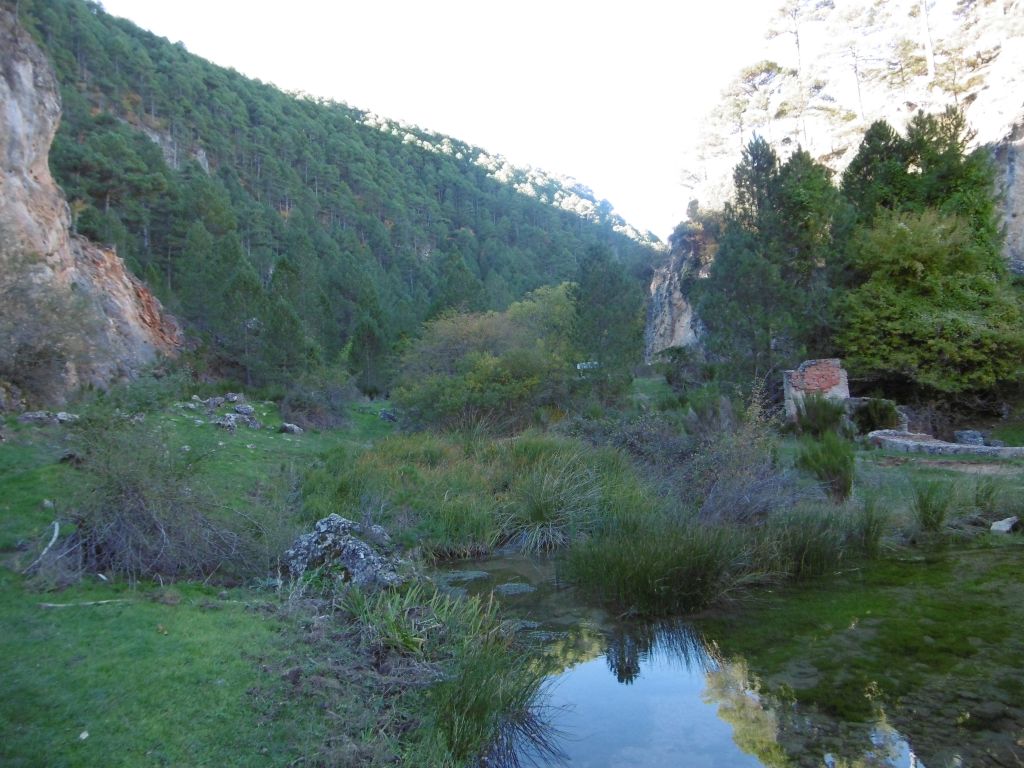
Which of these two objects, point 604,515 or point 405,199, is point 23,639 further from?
point 405,199

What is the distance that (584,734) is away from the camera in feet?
16.6

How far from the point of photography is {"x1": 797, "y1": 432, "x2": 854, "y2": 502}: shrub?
10.9 meters

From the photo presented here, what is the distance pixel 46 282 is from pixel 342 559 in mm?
14108

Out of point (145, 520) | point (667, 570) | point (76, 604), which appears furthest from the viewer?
point (667, 570)

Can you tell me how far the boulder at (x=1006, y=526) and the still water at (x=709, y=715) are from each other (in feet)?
14.5

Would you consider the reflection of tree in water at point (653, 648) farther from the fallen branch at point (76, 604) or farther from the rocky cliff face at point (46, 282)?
the rocky cliff face at point (46, 282)

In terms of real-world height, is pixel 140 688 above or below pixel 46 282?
below

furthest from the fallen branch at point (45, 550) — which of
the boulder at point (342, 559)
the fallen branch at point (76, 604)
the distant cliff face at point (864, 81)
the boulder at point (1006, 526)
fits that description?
the distant cliff face at point (864, 81)

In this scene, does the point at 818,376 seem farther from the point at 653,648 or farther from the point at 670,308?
the point at 670,308

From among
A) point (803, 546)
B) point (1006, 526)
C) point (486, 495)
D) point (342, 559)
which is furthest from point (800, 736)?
point (486, 495)

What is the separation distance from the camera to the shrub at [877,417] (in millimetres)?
19047

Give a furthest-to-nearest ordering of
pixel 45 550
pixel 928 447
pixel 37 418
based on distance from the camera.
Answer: pixel 928 447
pixel 37 418
pixel 45 550

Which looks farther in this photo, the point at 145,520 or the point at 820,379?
the point at 820,379

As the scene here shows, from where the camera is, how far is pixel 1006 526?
9445 millimetres
